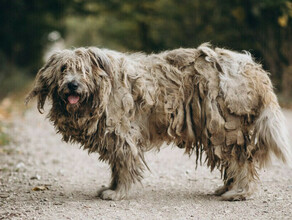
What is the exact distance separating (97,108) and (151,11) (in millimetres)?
17930

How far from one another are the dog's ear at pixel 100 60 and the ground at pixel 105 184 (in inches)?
59.1

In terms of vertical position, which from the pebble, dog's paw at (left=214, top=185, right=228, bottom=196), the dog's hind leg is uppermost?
the dog's hind leg

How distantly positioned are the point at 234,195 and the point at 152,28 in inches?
690

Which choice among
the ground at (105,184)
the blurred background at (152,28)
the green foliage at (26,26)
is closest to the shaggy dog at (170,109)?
the ground at (105,184)

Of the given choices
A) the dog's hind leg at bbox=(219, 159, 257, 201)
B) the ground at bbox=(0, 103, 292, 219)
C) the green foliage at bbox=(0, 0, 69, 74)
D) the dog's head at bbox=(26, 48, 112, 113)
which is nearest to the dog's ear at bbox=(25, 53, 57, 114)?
the dog's head at bbox=(26, 48, 112, 113)

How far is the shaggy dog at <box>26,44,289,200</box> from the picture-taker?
5062 mm

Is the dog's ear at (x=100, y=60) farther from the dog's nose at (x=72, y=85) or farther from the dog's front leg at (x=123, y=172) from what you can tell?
the dog's front leg at (x=123, y=172)

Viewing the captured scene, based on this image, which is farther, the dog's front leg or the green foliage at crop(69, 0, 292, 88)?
the green foliage at crop(69, 0, 292, 88)

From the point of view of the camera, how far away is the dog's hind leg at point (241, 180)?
5.21m

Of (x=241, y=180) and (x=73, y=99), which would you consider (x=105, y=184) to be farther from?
(x=241, y=180)

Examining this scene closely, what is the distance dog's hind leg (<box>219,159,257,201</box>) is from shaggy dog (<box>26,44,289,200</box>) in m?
0.01

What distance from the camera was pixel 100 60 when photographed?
16.9 feet

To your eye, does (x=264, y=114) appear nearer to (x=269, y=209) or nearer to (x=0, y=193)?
(x=269, y=209)

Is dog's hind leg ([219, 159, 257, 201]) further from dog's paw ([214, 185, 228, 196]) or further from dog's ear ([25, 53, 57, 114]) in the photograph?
dog's ear ([25, 53, 57, 114])
